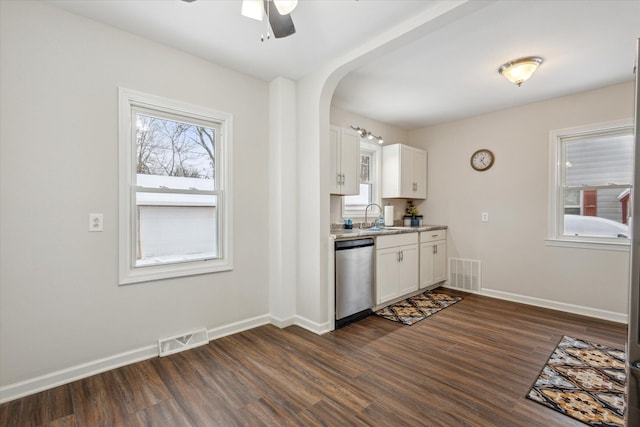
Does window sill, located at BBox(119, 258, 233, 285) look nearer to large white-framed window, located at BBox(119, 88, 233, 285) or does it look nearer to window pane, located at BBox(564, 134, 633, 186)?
large white-framed window, located at BBox(119, 88, 233, 285)

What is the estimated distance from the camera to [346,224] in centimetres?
399

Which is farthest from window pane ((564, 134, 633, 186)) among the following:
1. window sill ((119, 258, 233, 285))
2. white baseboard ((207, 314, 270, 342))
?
window sill ((119, 258, 233, 285))

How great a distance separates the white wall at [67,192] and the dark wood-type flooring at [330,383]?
31 cm

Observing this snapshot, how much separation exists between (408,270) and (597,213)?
2243mm

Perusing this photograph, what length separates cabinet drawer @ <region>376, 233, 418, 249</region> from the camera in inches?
139

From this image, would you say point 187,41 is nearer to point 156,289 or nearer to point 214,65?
point 214,65

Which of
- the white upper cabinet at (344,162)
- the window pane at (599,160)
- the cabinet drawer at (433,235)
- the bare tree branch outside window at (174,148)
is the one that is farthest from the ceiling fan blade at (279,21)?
the window pane at (599,160)

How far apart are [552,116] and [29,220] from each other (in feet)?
17.2

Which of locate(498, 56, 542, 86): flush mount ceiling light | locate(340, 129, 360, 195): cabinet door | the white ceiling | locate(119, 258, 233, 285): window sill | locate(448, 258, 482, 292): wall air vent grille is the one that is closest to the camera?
the white ceiling

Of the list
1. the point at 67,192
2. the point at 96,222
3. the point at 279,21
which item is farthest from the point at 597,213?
the point at 67,192

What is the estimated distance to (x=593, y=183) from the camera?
3551 millimetres

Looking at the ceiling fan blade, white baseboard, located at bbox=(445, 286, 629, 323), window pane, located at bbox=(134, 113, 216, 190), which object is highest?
the ceiling fan blade

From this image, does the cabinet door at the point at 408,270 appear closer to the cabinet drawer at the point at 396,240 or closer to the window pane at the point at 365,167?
the cabinet drawer at the point at 396,240

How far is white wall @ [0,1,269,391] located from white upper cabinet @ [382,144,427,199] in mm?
2898
